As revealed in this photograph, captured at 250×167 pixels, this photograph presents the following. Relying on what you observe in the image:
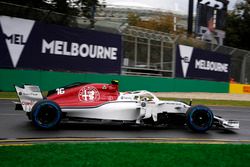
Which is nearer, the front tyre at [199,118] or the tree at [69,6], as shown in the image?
the front tyre at [199,118]

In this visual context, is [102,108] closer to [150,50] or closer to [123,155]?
[123,155]

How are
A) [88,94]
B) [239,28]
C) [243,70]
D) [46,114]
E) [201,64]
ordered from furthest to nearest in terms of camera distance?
1. [239,28]
2. [243,70]
3. [201,64]
4. [88,94]
5. [46,114]

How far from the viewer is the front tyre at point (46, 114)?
9602 millimetres

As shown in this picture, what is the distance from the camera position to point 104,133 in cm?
986

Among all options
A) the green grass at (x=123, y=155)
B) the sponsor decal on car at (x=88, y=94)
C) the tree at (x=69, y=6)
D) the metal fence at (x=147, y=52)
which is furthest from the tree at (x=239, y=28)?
the green grass at (x=123, y=155)

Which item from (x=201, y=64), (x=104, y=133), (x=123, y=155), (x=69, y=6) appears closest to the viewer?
(x=123, y=155)

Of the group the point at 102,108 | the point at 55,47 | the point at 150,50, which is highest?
the point at 150,50

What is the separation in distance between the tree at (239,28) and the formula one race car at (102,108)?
44878 millimetres

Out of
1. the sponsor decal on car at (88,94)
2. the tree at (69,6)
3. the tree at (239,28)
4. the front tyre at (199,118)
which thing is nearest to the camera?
the sponsor decal on car at (88,94)

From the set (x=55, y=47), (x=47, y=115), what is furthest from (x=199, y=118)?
(x=55, y=47)

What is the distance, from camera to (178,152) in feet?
25.0

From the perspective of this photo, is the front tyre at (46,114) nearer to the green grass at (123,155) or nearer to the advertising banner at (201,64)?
the green grass at (123,155)

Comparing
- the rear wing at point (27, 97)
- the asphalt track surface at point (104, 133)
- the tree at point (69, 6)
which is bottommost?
the asphalt track surface at point (104, 133)

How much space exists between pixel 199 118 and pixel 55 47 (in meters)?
13.7
